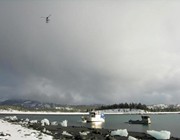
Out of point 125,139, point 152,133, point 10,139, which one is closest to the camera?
point 10,139

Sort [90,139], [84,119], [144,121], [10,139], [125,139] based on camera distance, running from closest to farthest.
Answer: [10,139]
[90,139]
[125,139]
[144,121]
[84,119]

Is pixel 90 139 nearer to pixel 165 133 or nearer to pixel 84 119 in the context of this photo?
pixel 165 133

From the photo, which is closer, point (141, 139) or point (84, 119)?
point (141, 139)

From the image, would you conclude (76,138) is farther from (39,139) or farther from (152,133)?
(152,133)

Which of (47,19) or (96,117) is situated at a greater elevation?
(47,19)

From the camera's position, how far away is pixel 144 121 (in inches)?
5054

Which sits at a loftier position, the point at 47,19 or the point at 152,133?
the point at 47,19

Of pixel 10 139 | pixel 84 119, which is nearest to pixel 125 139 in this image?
pixel 10 139

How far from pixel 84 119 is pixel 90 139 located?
95072 millimetres

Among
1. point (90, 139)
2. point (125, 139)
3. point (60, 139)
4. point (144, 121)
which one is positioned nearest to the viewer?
point (60, 139)

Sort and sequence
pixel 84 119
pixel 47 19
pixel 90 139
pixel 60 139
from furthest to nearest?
pixel 84 119 < pixel 90 139 < pixel 60 139 < pixel 47 19

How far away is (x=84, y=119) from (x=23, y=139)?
10337 cm

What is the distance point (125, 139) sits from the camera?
2060 inches

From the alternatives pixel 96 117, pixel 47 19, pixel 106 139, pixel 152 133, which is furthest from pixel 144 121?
pixel 47 19
